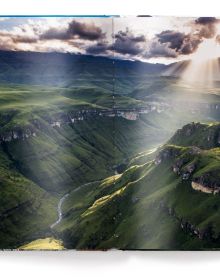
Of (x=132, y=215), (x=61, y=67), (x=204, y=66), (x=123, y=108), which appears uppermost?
(x=204, y=66)

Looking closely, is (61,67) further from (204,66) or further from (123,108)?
(204,66)

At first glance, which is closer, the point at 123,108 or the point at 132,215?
the point at 132,215

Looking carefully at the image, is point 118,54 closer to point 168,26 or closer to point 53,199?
point 168,26

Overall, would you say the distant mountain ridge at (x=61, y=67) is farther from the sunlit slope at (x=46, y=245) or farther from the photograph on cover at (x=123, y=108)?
the sunlit slope at (x=46, y=245)

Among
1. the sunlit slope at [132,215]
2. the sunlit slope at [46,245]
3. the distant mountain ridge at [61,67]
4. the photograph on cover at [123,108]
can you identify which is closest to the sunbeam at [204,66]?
the photograph on cover at [123,108]

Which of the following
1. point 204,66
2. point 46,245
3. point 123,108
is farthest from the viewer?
point 123,108

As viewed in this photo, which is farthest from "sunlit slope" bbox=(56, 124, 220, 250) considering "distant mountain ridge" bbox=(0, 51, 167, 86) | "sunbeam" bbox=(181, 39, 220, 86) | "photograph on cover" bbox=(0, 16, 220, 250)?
"distant mountain ridge" bbox=(0, 51, 167, 86)

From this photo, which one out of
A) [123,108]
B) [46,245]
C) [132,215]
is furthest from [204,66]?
[46,245]

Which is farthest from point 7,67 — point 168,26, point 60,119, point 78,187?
point 168,26

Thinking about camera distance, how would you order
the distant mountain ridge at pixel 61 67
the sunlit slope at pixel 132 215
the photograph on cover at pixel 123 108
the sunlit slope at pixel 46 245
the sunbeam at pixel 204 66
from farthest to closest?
the distant mountain ridge at pixel 61 67
the sunbeam at pixel 204 66
the photograph on cover at pixel 123 108
the sunlit slope at pixel 132 215
the sunlit slope at pixel 46 245

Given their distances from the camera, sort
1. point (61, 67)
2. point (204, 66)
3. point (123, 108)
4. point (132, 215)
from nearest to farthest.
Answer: point (132, 215)
point (204, 66)
point (123, 108)
point (61, 67)

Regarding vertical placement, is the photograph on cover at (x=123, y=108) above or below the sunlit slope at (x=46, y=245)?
above

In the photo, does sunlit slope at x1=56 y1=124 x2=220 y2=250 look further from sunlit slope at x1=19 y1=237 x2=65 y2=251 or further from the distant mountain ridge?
the distant mountain ridge

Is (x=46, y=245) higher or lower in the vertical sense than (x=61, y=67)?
lower
